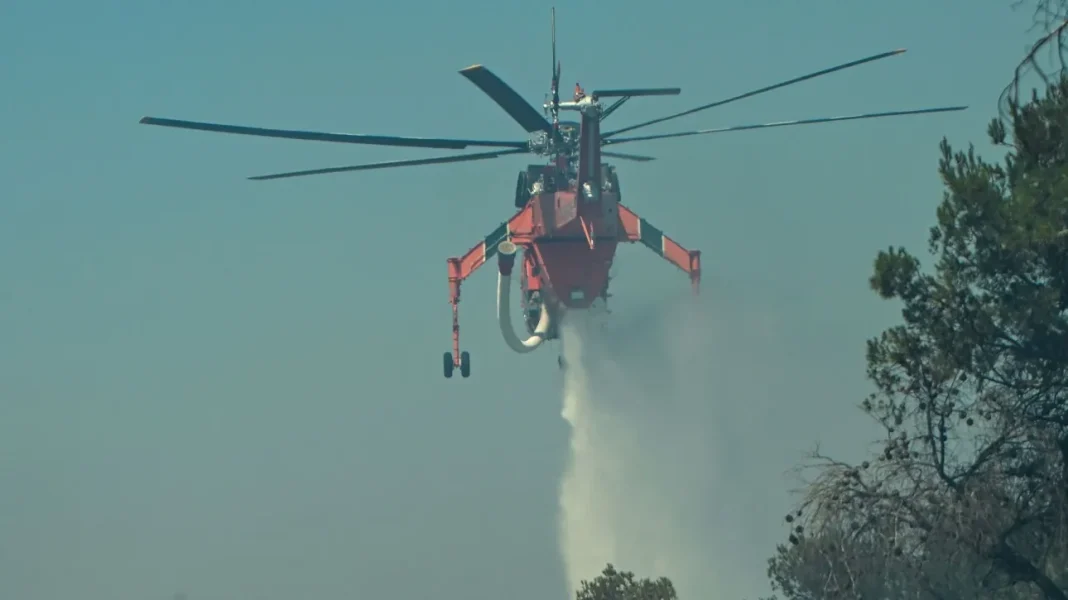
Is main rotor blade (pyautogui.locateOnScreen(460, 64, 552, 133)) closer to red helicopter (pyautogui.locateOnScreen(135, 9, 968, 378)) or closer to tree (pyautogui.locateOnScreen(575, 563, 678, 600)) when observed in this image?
red helicopter (pyautogui.locateOnScreen(135, 9, 968, 378))

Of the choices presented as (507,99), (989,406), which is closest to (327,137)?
(507,99)

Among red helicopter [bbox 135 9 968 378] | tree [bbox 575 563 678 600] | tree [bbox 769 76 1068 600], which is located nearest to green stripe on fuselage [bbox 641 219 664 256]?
red helicopter [bbox 135 9 968 378]

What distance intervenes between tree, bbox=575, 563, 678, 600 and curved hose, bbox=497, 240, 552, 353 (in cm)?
1065

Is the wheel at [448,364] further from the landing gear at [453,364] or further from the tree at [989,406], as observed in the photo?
the tree at [989,406]

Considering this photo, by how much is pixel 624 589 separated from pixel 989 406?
20.6 m

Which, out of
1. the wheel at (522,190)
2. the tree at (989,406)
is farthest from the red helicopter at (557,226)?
the tree at (989,406)

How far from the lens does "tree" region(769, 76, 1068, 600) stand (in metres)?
23.1

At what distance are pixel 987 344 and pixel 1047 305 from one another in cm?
113

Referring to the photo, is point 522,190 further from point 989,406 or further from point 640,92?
point 989,406

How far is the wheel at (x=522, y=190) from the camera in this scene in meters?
51.1

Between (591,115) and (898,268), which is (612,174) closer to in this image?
(591,115)

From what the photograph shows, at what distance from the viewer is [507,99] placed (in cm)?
4416

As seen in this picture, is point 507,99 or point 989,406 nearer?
point 989,406

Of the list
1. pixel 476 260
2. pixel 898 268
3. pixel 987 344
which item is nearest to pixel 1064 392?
pixel 987 344
